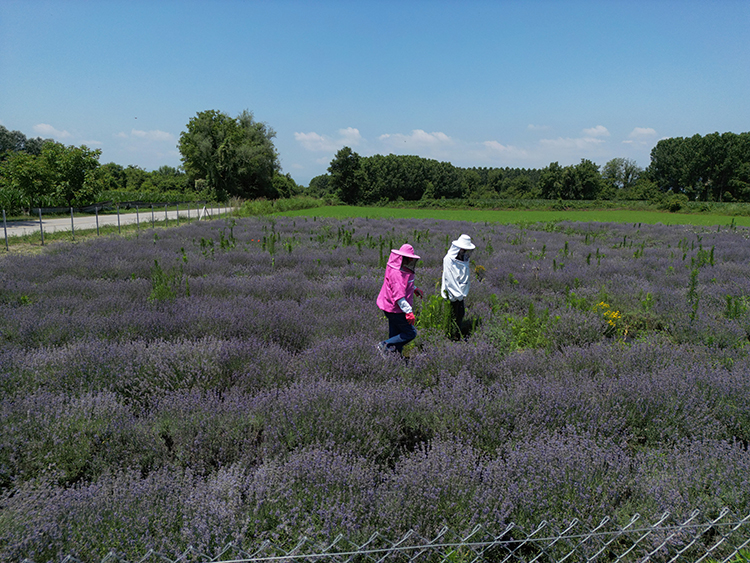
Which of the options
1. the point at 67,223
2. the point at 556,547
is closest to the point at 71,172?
the point at 67,223

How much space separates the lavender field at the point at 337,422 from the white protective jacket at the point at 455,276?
1.67 feet

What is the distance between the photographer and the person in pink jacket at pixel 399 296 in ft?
15.3

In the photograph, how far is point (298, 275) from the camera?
868cm

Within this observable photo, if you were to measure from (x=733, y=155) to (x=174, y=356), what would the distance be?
101 metres

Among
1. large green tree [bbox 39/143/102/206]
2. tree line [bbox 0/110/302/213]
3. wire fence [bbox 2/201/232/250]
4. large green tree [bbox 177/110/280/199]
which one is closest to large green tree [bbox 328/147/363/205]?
tree line [bbox 0/110/302/213]

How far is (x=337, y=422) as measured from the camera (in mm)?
3059

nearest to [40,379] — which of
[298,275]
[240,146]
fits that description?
[298,275]

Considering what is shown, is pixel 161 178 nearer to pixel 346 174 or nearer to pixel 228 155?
pixel 228 155

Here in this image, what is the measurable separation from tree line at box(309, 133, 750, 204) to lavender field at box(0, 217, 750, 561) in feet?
177

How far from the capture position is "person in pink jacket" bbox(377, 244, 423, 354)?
4660 millimetres

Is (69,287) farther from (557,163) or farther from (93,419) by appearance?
Answer: (557,163)

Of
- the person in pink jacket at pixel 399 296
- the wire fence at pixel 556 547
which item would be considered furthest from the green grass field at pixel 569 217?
the wire fence at pixel 556 547

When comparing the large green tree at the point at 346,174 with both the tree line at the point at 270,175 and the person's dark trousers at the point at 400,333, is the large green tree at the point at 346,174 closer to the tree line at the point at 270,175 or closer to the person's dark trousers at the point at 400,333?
the tree line at the point at 270,175

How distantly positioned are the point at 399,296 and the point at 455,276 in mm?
1098
